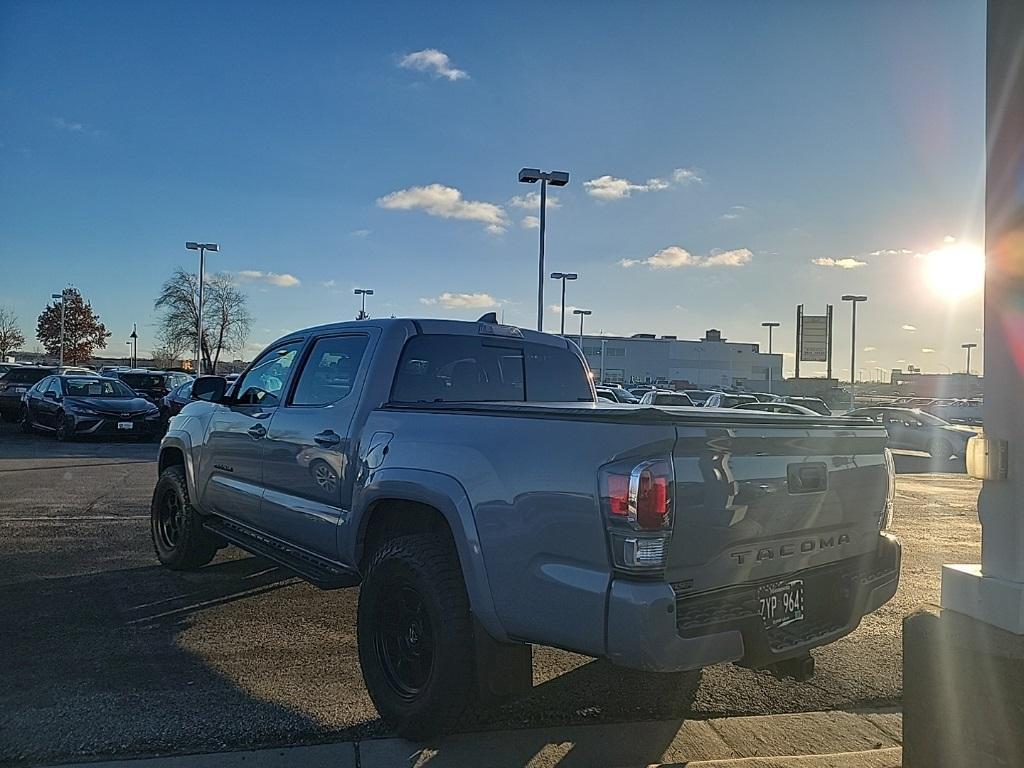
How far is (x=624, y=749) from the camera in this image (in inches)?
149

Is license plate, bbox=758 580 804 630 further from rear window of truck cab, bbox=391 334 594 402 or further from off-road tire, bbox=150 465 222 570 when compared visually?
off-road tire, bbox=150 465 222 570

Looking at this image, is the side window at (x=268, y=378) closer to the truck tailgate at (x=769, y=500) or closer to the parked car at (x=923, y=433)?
the truck tailgate at (x=769, y=500)

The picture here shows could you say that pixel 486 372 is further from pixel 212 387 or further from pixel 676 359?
pixel 676 359

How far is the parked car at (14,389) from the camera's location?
931 inches

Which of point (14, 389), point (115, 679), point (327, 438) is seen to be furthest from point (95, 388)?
point (327, 438)

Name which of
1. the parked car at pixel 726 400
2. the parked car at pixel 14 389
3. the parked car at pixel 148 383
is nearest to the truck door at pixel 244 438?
the parked car at pixel 726 400

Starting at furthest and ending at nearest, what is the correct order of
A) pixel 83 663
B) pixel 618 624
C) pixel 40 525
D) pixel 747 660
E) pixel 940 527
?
pixel 940 527 < pixel 40 525 < pixel 83 663 < pixel 747 660 < pixel 618 624

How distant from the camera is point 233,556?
24.8 ft

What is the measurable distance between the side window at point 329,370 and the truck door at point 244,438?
0.24 metres

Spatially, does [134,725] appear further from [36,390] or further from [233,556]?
[36,390]

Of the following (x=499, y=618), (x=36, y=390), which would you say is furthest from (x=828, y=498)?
(x=36, y=390)

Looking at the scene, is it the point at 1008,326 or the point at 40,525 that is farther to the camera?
the point at 40,525

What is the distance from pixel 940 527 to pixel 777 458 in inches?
326

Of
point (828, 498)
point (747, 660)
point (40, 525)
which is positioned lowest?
point (40, 525)
